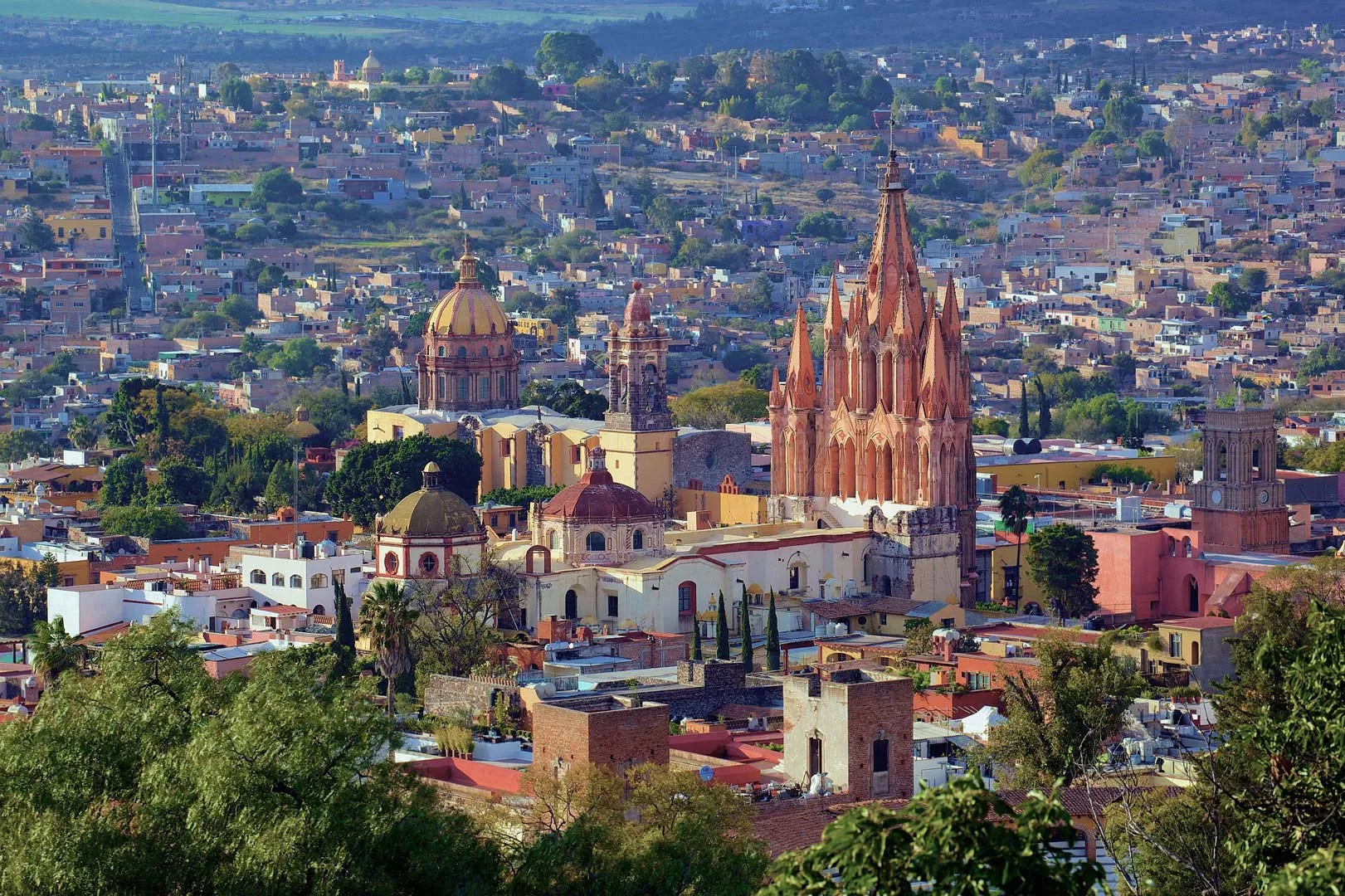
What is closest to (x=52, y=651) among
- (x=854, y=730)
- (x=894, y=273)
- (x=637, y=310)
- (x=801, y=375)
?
(x=854, y=730)

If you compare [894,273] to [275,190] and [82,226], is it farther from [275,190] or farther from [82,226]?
[275,190]

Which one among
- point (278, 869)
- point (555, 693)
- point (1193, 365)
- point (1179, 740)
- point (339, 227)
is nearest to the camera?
point (278, 869)

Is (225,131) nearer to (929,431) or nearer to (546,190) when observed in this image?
(546,190)

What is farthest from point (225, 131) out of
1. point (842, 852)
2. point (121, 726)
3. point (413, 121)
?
point (842, 852)

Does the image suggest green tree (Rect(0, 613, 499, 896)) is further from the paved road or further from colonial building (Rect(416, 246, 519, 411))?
the paved road

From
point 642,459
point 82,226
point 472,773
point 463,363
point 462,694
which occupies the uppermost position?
point 82,226

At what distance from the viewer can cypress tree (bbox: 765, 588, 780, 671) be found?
196 feet

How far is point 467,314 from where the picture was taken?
89.5 m

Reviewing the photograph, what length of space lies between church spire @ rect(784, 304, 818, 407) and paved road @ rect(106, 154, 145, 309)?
72.6 m

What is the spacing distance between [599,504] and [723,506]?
12.2 metres

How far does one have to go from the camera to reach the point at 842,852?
2297 cm

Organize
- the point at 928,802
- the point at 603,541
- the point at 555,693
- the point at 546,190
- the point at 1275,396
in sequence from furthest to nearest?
the point at 546,190
the point at 1275,396
the point at 603,541
the point at 555,693
the point at 928,802

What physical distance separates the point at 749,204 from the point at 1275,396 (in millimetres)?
66263

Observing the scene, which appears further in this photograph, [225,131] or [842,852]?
[225,131]
